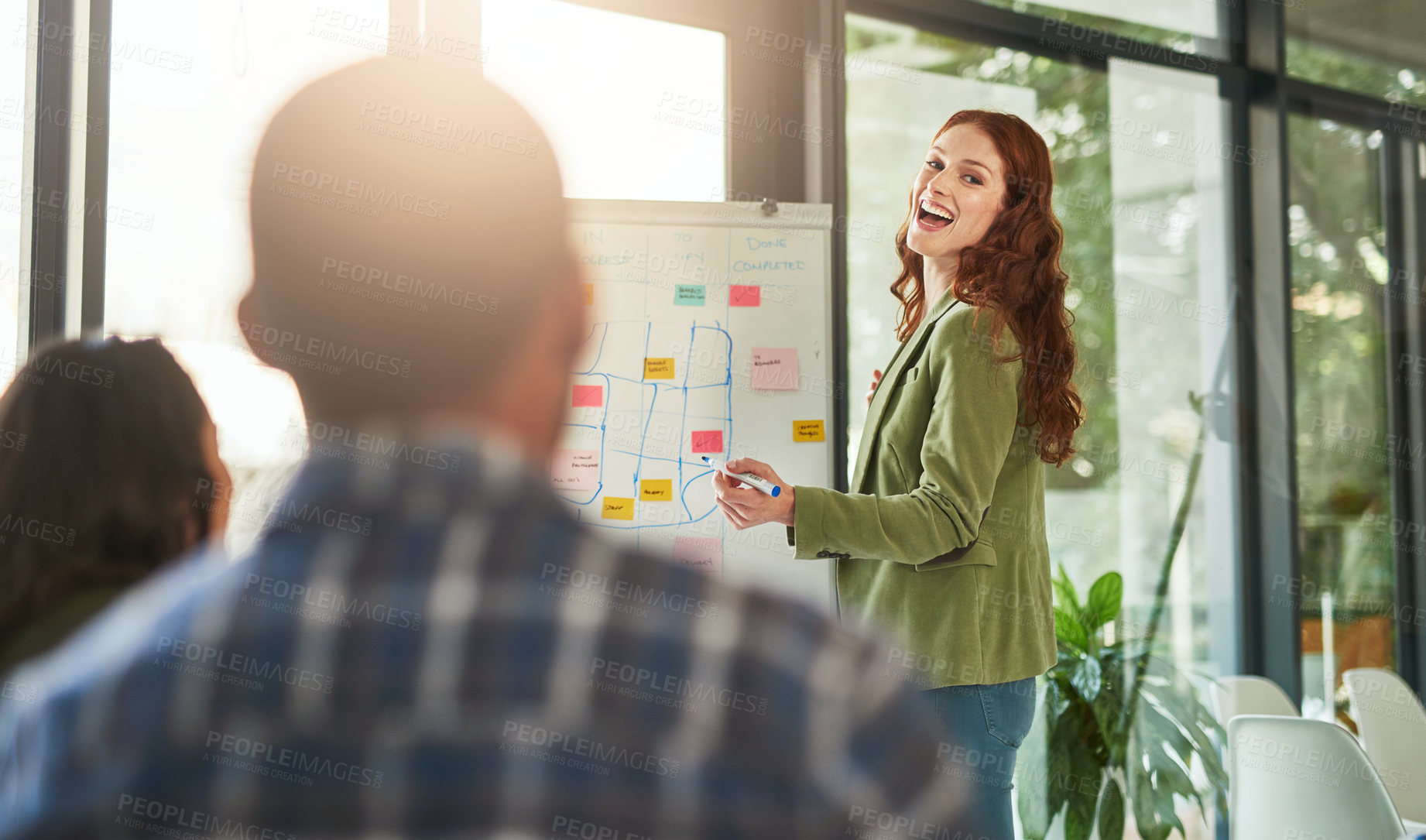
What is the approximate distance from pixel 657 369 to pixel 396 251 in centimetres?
195

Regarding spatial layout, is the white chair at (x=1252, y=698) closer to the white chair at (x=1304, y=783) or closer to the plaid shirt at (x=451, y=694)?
the white chair at (x=1304, y=783)

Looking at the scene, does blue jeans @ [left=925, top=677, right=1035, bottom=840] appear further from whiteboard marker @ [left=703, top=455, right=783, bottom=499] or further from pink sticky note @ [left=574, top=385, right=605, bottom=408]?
pink sticky note @ [left=574, top=385, right=605, bottom=408]

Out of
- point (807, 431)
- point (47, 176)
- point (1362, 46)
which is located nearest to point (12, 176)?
point (47, 176)

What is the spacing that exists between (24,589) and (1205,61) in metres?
3.59

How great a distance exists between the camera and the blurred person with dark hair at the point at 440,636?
0.30 m

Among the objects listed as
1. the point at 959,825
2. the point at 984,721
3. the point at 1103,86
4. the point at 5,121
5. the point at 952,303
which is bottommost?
the point at 984,721

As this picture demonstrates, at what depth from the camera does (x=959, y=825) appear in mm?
347

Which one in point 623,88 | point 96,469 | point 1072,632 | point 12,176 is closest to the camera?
point 96,469

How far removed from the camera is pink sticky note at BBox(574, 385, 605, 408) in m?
2.22

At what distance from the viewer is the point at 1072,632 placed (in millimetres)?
2670

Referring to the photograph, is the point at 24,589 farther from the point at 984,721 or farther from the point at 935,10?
the point at 935,10

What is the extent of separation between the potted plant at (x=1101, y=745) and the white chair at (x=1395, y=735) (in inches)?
14.4

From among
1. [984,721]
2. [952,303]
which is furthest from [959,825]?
[952,303]

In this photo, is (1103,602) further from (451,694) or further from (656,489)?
(451,694)
